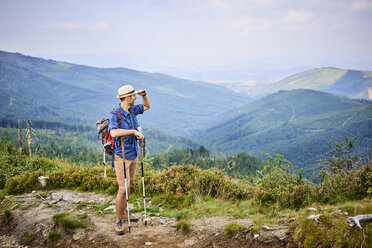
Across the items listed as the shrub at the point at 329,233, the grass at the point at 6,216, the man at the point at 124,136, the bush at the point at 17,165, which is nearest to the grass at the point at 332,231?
the shrub at the point at 329,233

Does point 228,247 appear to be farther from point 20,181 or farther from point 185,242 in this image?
point 20,181

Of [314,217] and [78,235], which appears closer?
[314,217]

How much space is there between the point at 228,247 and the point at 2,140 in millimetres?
15035

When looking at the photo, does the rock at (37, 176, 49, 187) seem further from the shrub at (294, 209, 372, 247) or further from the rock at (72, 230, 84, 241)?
the shrub at (294, 209, 372, 247)

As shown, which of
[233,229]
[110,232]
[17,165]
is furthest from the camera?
[17,165]

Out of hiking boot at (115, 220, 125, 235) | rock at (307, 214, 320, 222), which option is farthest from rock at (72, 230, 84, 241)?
rock at (307, 214, 320, 222)

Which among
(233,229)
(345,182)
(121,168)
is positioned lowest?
(233,229)

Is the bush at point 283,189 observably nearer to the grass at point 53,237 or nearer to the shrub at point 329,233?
the shrub at point 329,233

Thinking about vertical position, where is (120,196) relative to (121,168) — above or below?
below

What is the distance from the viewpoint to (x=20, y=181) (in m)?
10.6

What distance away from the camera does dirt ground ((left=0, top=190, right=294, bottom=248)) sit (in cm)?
558

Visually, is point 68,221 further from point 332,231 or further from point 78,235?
point 332,231

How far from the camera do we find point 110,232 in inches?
271

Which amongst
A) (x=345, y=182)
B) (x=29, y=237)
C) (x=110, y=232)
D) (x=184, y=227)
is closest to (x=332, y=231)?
(x=345, y=182)
